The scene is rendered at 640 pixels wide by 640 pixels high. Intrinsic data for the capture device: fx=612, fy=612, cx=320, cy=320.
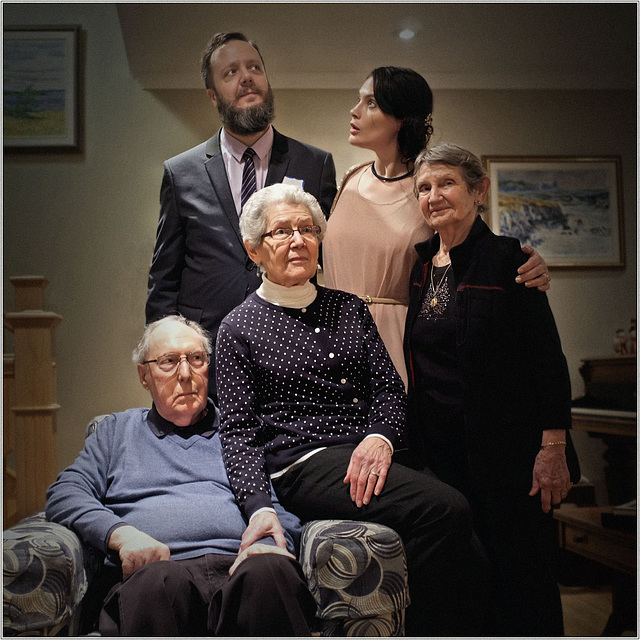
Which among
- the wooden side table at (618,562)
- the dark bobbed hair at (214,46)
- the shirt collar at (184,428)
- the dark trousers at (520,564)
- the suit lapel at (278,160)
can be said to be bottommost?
the wooden side table at (618,562)

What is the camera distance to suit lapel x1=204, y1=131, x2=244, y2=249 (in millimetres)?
2068

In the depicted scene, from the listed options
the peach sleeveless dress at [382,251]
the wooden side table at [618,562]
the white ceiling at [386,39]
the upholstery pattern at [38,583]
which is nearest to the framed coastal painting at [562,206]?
the white ceiling at [386,39]

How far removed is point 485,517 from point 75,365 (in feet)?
4.97

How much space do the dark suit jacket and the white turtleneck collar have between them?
0.95 feet

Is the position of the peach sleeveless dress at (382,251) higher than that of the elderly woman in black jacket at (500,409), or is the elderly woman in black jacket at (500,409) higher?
the peach sleeveless dress at (382,251)

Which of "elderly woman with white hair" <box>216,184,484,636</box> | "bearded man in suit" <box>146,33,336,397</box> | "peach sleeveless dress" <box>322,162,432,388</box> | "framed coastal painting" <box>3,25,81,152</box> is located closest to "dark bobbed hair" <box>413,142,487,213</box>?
"peach sleeveless dress" <box>322,162,432,388</box>

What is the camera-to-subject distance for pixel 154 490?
5.32 feet

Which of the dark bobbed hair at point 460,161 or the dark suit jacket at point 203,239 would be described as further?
the dark suit jacket at point 203,239

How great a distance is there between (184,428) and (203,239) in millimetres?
661

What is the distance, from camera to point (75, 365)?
7.38 feet

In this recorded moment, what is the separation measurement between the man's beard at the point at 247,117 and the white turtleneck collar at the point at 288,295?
2.28 ft

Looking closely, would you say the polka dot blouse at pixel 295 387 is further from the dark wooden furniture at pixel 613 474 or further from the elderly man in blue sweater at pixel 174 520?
the dark wooden furniture at pixel 613 474

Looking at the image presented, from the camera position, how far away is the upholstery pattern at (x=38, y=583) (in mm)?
1370

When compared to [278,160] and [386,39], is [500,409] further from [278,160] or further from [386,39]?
[386,39]
